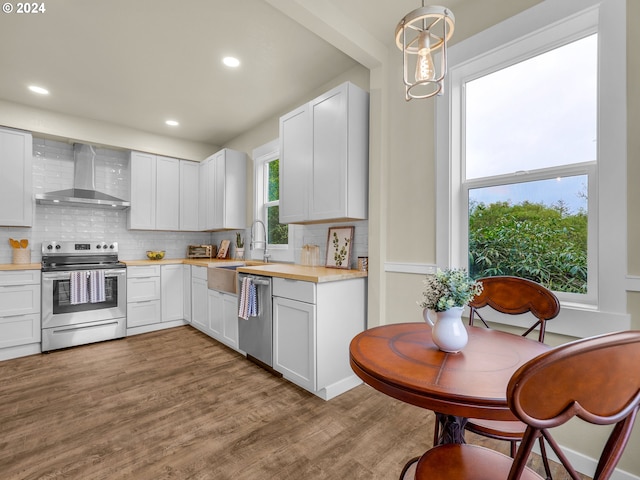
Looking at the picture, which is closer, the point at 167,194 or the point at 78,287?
the point at 78,287

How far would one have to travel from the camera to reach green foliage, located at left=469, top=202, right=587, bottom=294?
1.79 m

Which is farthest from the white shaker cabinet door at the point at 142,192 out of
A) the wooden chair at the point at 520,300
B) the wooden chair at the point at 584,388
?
the wooden chair at the point at 584,388

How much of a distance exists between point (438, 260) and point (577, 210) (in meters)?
0.84

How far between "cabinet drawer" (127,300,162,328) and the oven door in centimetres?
9

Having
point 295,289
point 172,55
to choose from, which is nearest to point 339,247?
point 295,289

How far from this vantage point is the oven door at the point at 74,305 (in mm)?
3502

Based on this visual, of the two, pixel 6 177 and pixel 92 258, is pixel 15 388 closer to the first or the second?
pixel 92 258

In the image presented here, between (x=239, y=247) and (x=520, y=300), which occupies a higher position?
(x=239, y=247)

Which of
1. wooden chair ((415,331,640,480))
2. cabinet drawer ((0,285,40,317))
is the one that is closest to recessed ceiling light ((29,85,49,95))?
cabinet drawer ((0,285,40,317))

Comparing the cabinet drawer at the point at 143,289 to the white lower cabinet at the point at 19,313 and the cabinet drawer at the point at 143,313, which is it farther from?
the white lower cabinet at the point at 19,313

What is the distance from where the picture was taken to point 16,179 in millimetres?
3674

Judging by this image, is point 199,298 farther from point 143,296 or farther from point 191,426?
point 191,426

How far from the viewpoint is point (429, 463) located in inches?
39.7

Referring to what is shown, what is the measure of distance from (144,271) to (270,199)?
196cm
